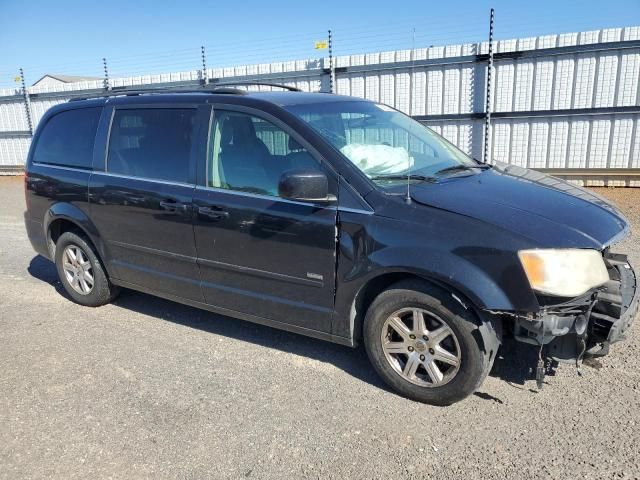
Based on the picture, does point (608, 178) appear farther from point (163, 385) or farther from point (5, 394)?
point (5, 394)

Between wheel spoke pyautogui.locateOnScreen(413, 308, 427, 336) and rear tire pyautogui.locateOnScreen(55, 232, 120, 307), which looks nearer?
wheel spoke pyautogui.locateOnScreen(413, 308, 427, 336)

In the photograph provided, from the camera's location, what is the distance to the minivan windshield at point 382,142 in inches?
132

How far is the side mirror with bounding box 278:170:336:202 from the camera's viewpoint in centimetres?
303

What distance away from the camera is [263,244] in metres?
3.43

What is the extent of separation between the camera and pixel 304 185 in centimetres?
303

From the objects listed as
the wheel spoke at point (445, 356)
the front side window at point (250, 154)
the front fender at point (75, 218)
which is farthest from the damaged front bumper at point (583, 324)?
the front fender at point (75, 218)

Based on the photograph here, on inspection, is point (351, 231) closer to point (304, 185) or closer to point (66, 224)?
point (304, 185)

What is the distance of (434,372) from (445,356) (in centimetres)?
13

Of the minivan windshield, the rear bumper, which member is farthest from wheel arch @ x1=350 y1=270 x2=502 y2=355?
the rear bumper

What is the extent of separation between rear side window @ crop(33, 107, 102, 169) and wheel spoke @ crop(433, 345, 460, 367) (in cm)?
336

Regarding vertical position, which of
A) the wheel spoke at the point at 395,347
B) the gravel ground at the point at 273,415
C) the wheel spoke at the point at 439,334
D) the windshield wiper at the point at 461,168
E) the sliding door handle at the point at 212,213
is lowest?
the gravel ground at the point at 273,415

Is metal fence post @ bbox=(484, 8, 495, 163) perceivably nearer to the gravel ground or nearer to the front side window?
the gravel ground

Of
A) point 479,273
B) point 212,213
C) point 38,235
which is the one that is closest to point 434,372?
point 479,273

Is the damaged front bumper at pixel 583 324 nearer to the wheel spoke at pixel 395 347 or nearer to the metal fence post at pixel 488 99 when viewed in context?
the wheel spoke at pixel 395 347
